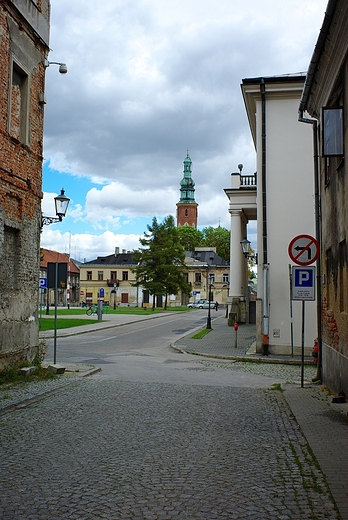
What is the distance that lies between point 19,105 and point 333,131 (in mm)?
7287

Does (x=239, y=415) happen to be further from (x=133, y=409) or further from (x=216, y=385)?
(x=216, y=385)

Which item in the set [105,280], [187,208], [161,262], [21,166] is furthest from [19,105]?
[187,208]

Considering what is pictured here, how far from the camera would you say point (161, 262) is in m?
84.2

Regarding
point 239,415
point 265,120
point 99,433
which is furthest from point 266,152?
point 99,433

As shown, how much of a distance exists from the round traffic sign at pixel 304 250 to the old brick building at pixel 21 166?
6069 millimetres

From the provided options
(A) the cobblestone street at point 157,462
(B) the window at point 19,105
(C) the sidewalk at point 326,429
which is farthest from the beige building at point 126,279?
(A) the cobblestone street at point 157,462

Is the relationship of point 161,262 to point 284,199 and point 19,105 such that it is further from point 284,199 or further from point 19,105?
point 19,105

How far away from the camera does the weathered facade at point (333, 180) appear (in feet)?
33.6

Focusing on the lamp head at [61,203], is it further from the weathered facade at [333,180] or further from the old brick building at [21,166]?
the weathered facade at [333,180]

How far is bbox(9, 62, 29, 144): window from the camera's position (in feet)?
45.0

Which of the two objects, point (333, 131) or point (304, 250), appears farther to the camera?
point (304, 250)

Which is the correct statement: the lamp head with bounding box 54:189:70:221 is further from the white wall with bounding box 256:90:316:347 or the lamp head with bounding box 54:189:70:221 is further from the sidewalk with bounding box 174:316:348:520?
the sidewalk with bounding box 174:316:348:520

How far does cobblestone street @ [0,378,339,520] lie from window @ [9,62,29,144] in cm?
625

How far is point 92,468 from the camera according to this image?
627 centimetres
